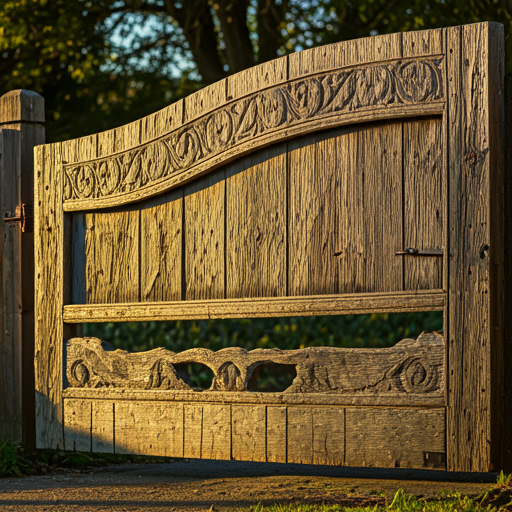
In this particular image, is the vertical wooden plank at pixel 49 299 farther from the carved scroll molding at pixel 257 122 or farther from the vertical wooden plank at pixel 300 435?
the vertical wooden plank at pixel 300 435

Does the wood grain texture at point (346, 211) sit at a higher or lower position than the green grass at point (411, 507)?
higher

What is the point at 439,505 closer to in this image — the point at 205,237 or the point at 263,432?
the point at 263,432

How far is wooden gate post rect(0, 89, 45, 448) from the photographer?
4.25m

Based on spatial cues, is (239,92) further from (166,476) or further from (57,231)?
(166,476)

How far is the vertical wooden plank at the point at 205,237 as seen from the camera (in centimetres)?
367

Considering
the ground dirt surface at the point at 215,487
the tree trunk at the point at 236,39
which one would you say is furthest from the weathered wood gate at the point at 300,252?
the tree trunk at the point at 236,39

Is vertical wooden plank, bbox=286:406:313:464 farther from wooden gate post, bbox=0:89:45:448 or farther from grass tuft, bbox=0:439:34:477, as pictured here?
wooden gate post, bbox=0:89:45:448

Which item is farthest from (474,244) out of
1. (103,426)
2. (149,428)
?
(103,426)

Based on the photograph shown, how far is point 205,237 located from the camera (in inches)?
146

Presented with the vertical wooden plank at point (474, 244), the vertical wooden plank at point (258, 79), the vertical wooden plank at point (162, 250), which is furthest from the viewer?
the vertical wooden plank at point (162, 250)

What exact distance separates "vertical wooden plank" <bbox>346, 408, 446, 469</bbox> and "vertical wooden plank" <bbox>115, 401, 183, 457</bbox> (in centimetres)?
94

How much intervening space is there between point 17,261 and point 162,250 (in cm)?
106

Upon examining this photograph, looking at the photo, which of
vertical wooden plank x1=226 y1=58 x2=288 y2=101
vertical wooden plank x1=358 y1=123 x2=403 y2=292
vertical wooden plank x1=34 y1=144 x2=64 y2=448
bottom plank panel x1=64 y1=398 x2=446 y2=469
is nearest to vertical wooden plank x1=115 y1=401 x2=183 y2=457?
bottom plank panel x1=64 y1=398 x2=446 y2=469

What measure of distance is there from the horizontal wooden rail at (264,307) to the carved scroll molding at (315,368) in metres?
0.16
